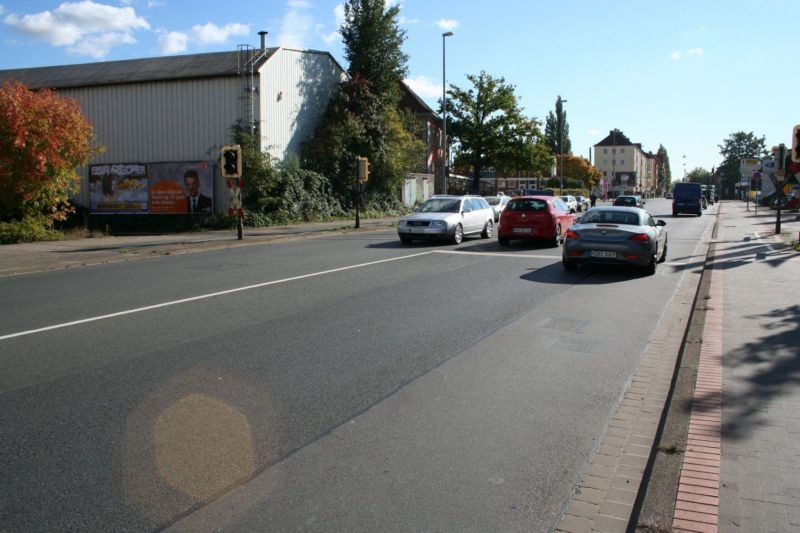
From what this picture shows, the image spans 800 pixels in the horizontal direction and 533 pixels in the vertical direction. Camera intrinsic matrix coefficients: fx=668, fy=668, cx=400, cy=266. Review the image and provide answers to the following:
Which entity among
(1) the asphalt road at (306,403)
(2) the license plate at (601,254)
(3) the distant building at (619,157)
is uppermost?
(3) the distant building at (619,157)

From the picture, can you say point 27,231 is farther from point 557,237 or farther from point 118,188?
point 557,237

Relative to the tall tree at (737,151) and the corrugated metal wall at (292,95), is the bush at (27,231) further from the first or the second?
the tall tree at (737,151)

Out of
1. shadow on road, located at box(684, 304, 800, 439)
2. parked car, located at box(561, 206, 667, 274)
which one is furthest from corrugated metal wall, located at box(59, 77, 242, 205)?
shadow on road, located at box(684, 304, 800, 439)

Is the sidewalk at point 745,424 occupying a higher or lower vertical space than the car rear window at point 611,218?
lower

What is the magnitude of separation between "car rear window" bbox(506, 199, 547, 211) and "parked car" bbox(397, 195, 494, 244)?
6.32ft

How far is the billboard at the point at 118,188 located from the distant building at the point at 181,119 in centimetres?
5

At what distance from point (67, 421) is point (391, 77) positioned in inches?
1556

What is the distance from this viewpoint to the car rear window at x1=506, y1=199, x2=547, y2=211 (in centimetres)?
1957

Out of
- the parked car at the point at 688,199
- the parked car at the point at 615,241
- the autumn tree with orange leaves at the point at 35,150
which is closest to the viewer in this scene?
the parked car at the point at 615,241

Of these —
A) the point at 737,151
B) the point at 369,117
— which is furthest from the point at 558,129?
the point at 369,117

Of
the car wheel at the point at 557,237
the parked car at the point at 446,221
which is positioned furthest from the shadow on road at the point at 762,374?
the parked car at the point at 446,221

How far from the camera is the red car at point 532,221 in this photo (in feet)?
63.6

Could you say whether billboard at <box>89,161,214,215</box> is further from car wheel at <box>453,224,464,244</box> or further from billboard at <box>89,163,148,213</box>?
car wheel at <box>453,224,464,244</box>

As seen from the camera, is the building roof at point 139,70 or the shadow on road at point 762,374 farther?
the building roof at point 139,70
